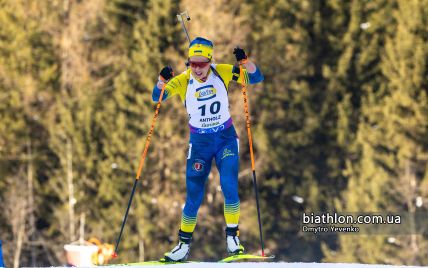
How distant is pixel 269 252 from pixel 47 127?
11.4 m

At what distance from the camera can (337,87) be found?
41156 millimetres

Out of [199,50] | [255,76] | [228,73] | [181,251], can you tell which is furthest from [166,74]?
[181,251]

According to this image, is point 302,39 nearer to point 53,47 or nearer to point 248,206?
point 248,206

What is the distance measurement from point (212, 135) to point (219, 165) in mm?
382

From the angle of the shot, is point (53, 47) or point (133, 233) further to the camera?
point (53, 47)

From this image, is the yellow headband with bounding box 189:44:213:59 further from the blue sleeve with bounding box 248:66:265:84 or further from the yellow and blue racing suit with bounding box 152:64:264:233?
the blue sleeve with bounding box 248:66:265:84

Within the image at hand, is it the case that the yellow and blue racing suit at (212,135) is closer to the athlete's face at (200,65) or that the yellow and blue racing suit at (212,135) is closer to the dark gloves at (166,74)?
the athlete's face at (200,65)

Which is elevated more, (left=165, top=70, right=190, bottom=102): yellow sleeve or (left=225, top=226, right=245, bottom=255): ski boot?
(left=165, top=70, right=190, bottom=102): yellow sleeve

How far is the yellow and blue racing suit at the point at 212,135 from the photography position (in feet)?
37.9

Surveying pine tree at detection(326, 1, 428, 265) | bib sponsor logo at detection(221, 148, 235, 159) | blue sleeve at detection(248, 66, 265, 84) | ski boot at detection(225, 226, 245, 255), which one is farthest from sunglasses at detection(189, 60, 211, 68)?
pine tree at detection(326, 1, 428, 265)

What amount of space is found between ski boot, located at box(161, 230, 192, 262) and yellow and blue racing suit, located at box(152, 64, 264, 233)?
0.35m

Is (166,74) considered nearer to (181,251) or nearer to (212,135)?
(212,135)

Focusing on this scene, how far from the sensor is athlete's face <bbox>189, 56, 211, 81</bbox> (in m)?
11.4

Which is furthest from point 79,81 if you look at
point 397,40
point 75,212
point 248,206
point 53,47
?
point 397,40
